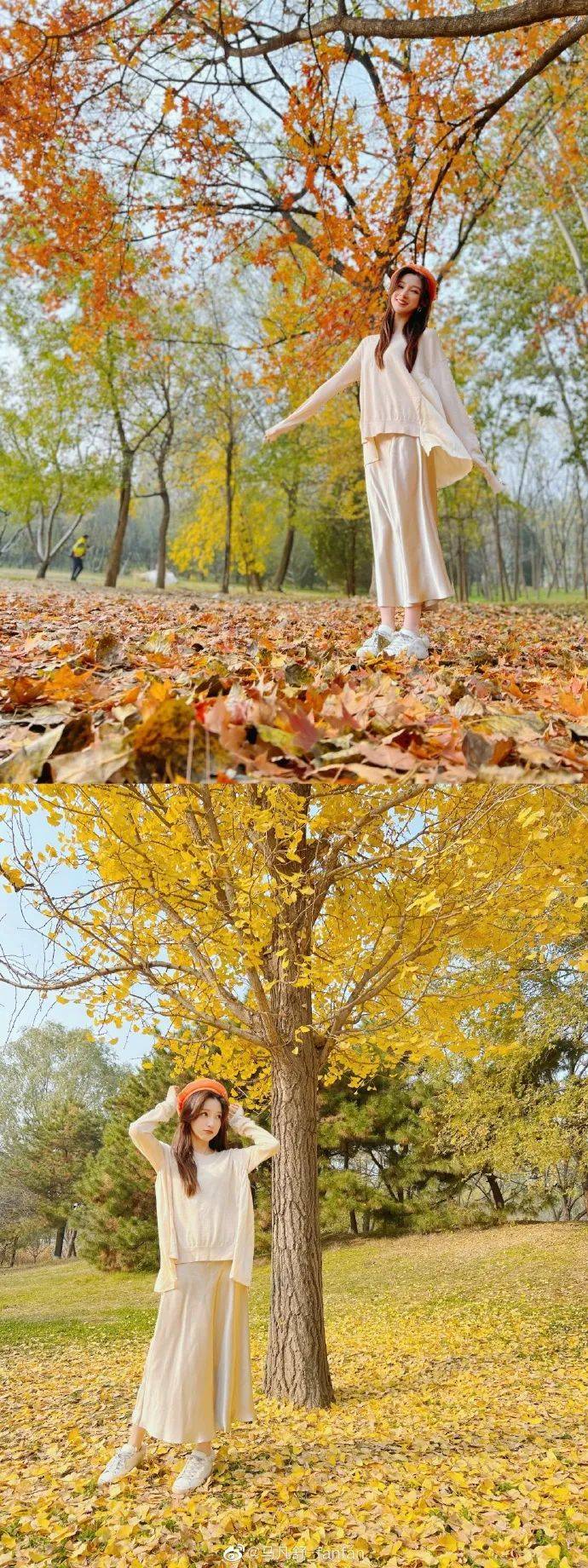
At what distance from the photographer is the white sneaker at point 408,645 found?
525 cm

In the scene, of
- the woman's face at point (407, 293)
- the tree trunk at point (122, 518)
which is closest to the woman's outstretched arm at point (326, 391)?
the woman's face at point (407, 293)

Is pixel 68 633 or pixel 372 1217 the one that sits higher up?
pixel 68 633

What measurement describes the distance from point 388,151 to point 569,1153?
40.3 feet

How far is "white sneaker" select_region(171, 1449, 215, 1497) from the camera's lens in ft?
11.9

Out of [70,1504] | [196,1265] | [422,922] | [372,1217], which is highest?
[422,922]

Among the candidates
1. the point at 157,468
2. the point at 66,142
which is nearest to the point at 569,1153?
the point at 66,142

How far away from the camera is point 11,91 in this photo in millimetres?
10008

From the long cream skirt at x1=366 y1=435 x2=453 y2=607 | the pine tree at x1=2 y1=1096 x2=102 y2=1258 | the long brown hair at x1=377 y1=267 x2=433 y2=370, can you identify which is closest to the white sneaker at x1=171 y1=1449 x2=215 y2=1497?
the long cream skirt at x1=366 y1=435 x2=453 y2=607

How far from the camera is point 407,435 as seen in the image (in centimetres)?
557

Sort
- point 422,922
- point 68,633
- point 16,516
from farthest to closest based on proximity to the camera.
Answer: point 16,516
point 68,633
point 422,922

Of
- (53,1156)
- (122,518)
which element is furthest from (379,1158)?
(122,518)

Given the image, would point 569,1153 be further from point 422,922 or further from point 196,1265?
point 196,1265

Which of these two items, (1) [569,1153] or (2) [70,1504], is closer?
(2) [70,1504]

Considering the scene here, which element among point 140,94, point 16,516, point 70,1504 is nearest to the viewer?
point 70,1504
